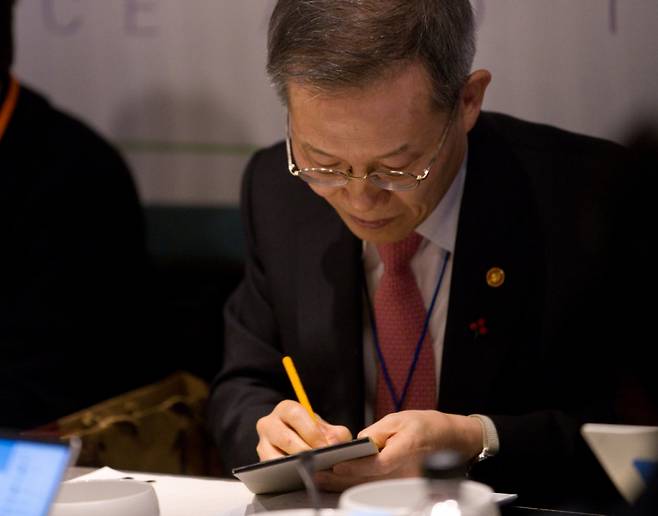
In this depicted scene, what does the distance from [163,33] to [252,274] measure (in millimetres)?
1142

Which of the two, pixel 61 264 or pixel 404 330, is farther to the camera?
pixel 61 264

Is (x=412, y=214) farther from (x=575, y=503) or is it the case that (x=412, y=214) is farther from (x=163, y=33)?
(x=163, y=33)

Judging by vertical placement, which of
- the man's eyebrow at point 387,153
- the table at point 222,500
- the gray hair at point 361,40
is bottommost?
the table at point 222,500

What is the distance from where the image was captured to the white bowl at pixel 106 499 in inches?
59.7

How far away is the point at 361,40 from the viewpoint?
173 cm

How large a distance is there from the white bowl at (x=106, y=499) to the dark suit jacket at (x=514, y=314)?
17.3 inches

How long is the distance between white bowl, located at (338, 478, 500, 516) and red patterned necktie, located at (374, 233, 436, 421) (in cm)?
85

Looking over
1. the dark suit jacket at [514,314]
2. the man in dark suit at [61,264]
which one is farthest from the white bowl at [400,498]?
the man in dark suit at [61,264]

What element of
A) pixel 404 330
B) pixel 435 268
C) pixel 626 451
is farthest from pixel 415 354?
pixel 626 451

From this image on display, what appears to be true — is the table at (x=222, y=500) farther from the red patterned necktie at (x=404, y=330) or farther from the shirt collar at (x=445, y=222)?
the shirt collar at (x=445, y=222)

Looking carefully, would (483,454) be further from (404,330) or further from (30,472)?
(30,472)

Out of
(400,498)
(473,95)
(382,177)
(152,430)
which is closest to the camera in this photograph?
(400,498)

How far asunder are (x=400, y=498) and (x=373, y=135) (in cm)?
74

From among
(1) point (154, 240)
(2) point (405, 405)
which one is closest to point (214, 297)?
(1) point (154, 240)
